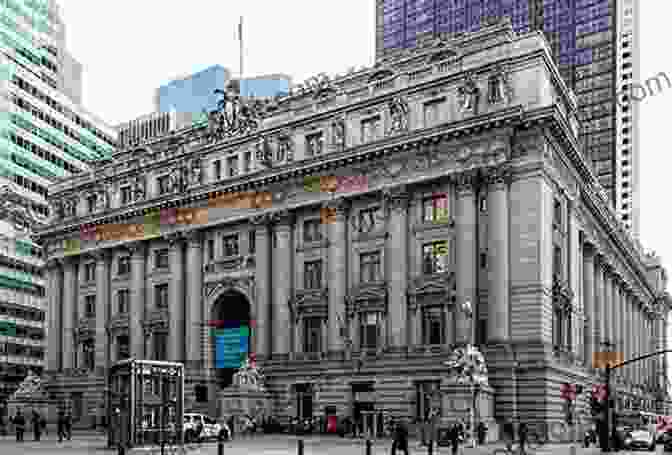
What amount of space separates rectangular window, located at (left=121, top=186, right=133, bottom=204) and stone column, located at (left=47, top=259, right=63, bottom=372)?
10.9 m

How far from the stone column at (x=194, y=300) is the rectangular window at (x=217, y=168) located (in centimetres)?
518

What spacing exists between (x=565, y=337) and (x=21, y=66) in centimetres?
8581

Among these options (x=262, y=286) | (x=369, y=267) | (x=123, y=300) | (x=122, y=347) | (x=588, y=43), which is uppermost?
(x=588, y=43)

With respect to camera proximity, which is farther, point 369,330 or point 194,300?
point 194,300

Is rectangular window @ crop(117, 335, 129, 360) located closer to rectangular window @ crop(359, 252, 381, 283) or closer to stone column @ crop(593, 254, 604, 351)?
rectangular window @ crop(359, 252, 381, 283)

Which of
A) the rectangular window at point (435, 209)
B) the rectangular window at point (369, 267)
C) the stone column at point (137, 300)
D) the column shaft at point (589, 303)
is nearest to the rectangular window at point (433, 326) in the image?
the rectangular window at point (369, 267)

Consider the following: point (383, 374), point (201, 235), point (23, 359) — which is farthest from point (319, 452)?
point (23, 359)

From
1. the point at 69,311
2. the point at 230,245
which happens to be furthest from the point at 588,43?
the point at 69,311

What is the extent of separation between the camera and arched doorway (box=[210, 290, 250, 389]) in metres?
72.8

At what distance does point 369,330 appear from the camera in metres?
64.2

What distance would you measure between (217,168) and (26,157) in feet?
165

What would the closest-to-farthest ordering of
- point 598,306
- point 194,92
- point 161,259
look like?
1. point 598,306
2. point 161,259
3. point 194,92

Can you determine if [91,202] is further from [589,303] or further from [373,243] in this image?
[589,303]

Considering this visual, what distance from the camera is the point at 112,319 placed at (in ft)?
272
